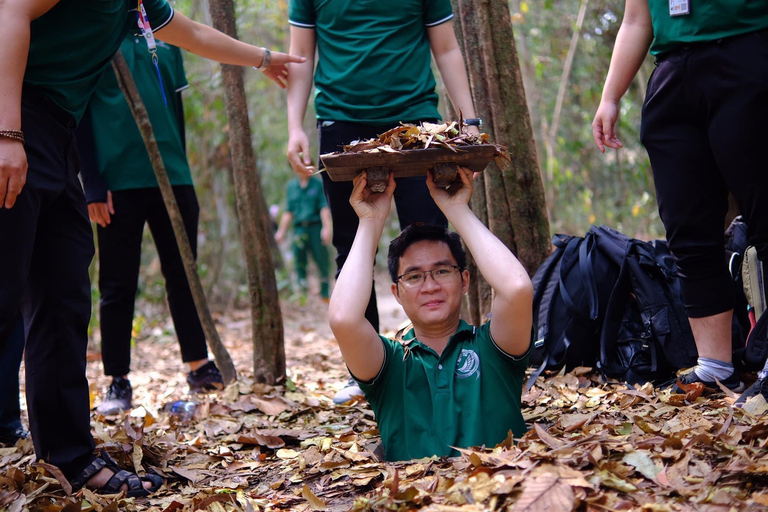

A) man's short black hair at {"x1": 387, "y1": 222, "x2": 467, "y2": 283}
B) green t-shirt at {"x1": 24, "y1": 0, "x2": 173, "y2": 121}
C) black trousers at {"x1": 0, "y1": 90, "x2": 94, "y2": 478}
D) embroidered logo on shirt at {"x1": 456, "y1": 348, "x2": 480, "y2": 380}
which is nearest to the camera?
green t-shirt at {"x1": 24, "y1": 0, "x2": 173, "y2": 121}

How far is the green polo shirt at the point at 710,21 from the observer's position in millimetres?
2820

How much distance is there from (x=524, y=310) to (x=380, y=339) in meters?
0.60

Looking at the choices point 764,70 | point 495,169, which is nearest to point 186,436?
point 495,169

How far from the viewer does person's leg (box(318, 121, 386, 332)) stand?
375 cm

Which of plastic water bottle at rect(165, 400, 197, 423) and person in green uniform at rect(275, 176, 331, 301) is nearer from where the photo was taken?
plastic water bottle at rect(165, 400, 197, 423)

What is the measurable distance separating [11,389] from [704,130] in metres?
3.62

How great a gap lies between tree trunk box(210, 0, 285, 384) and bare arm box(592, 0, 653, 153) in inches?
86.0

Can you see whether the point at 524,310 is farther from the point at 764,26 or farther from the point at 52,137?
the point at 52,137

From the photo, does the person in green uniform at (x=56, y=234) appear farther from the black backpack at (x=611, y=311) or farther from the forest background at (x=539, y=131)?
the forest background at (x=539, y=131)

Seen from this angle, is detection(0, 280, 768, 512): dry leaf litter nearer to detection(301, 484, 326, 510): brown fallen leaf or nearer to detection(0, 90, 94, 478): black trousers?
detection(301, 484, 326, 510): brown fallen leaf

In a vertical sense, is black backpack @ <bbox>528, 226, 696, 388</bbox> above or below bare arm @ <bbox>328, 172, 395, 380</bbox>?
below

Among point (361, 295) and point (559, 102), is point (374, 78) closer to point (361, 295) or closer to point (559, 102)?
point (361, 295)

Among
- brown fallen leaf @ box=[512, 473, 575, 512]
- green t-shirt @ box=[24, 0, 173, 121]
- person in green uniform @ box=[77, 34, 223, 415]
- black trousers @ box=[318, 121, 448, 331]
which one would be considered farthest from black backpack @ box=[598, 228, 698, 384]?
green t-shirt @ box=[24, 0, 173, 121]

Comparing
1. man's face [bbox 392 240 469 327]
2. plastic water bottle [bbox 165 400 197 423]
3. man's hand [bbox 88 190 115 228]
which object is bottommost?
plastic water bottle [bbox 165 400 197 423]
